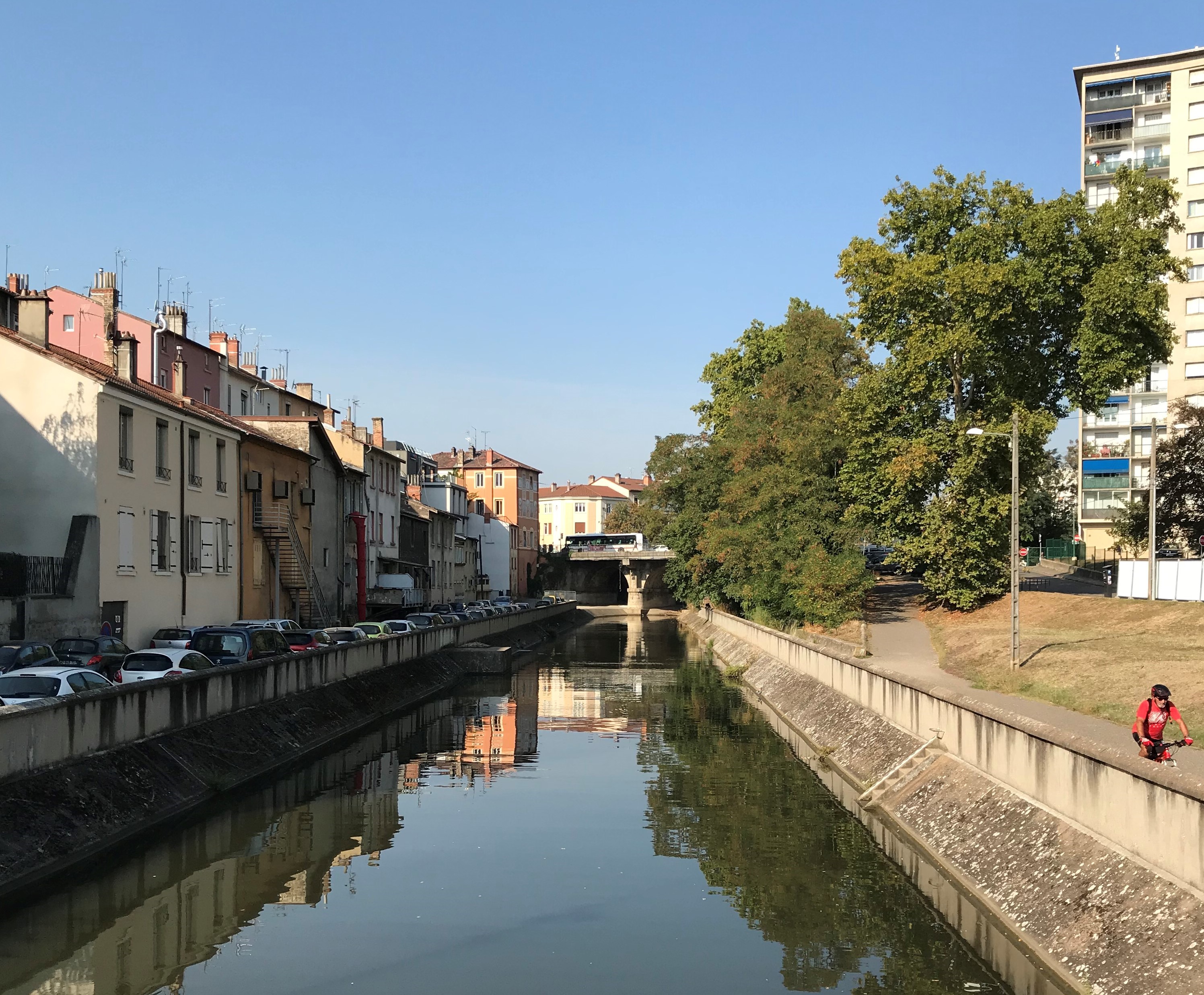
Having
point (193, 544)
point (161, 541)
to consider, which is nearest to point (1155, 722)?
point (161, 541)

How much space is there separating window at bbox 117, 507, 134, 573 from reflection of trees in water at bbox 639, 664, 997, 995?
1775 centimetres

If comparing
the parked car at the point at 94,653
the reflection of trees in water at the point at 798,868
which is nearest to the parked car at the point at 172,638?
the parked car at the point at 94,653

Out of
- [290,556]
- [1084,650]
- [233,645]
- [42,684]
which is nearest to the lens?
[42,684]

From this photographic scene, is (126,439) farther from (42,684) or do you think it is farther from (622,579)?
(622,579)

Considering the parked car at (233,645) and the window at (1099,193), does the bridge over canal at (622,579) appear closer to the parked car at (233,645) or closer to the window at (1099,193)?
the window at (1099,193)

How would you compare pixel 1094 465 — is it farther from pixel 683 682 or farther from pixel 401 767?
pixel 401 767

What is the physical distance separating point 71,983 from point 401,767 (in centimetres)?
1795

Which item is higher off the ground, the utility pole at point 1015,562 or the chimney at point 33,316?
the chimney at point 33,316

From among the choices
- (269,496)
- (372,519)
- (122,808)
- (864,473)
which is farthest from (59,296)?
(122,808)

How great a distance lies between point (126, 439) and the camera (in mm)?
40000

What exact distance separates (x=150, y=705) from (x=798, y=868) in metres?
13.9

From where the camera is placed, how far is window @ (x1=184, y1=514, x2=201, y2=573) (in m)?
44.3

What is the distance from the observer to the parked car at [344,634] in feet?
159

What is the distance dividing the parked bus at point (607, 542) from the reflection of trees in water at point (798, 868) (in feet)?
338
